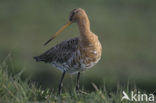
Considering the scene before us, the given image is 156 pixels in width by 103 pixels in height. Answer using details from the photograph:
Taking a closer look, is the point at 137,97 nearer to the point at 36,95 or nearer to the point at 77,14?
the point at 36,95

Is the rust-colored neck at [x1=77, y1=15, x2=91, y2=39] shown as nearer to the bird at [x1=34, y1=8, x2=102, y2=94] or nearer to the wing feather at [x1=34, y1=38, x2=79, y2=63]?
the bird at [x1=34, y1=8, x2=102, y2=94]

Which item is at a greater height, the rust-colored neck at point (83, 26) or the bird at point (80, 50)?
the rust-colored neck at point (83, 26)

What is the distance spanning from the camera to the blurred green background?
1650cm

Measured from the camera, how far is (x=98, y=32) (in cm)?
1950

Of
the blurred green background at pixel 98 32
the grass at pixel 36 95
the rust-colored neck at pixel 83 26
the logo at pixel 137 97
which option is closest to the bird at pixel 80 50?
the rust-colored neck at pixel 83 26

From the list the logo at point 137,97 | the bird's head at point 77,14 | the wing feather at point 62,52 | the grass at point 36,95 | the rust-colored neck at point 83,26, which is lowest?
the logo at point 137,97

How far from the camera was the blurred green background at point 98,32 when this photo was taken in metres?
16.5

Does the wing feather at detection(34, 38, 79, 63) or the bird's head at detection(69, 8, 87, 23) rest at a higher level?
the bird's head at detection(69, 8, 87, 23)

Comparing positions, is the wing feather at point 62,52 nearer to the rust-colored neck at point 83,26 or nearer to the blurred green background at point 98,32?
the rust-colored neck at point 83,26

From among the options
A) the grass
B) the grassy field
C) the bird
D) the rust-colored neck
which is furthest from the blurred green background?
the grass

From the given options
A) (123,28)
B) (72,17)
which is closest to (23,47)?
(123,28)

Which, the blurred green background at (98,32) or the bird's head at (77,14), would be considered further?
the blurred green background at (98,32)

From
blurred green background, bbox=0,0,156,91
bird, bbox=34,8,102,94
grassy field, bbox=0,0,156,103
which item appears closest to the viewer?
bird, bbox=34,8,102,94

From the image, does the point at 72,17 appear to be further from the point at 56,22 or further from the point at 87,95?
the point at 56,22
